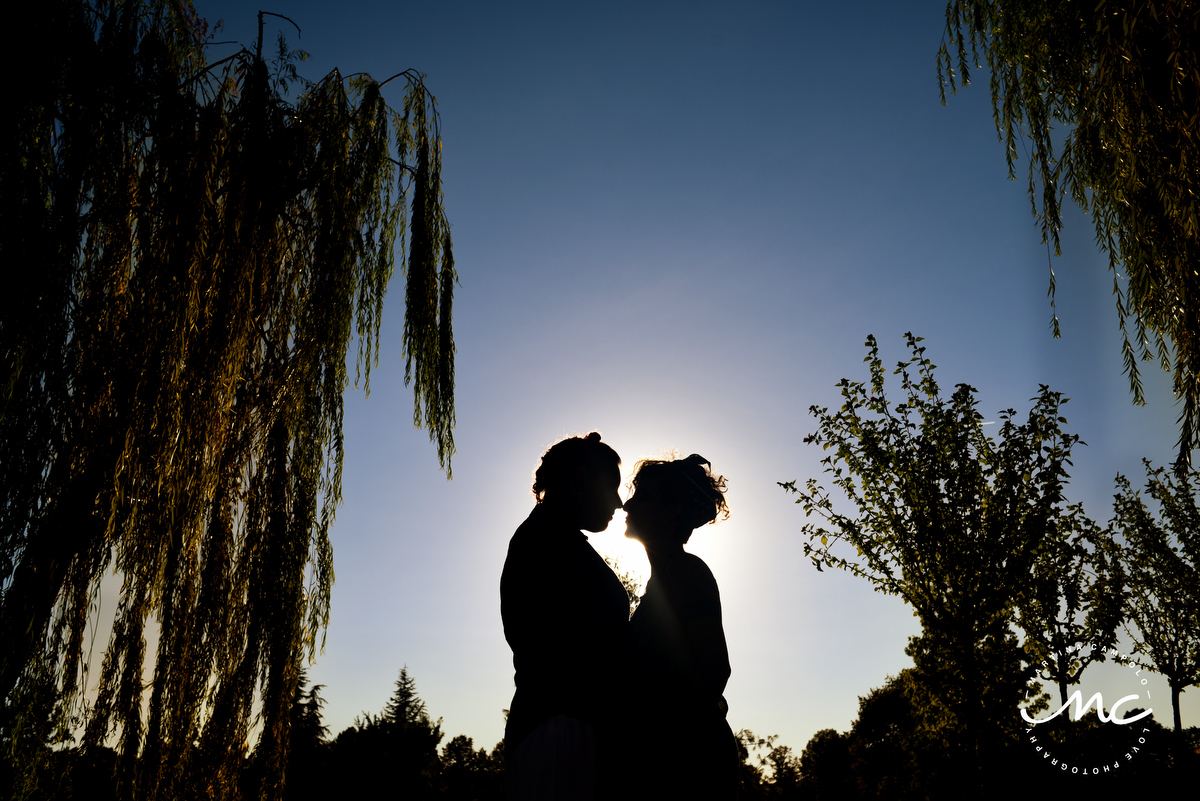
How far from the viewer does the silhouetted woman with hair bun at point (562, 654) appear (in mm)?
2146

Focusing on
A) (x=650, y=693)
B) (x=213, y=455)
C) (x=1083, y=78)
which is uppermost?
(x=1083, y=78)

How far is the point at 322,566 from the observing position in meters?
→ 4.06

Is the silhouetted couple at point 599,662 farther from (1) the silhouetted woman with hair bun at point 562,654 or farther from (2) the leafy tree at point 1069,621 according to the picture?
Result: (2) the leafy tree at point 1069,621

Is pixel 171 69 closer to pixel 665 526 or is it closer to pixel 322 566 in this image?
pixel 322 566

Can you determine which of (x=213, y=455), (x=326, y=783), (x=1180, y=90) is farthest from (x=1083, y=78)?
(x=326, y=783)

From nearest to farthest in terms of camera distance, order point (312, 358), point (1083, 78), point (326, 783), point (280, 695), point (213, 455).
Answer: point (1083, 78)
point (213, 455)
point (280, 695)
point (312, 358)
point (326, 783)

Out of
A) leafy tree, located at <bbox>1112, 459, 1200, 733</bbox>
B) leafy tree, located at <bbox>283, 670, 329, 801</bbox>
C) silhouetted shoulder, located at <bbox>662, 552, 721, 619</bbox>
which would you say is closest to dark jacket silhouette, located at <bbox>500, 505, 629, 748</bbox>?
silhouetted shoulder, located at <bbox>662, 552, 721, 619</bbox>

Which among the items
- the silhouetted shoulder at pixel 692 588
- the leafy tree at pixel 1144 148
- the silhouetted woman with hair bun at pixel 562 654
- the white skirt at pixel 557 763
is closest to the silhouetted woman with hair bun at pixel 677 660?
the silhouetted shoulder at pixel 692 588

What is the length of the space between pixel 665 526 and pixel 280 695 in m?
2.47

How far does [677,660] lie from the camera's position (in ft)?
9.31

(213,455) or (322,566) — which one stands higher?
(213,455)

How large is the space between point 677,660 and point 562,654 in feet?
2.53

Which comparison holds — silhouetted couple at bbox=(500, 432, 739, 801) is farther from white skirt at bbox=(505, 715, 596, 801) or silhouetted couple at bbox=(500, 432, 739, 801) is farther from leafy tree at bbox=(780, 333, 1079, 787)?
leafy tree at bbox=(780, 333, 1079, 787)

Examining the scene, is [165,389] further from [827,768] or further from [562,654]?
[827,768]
